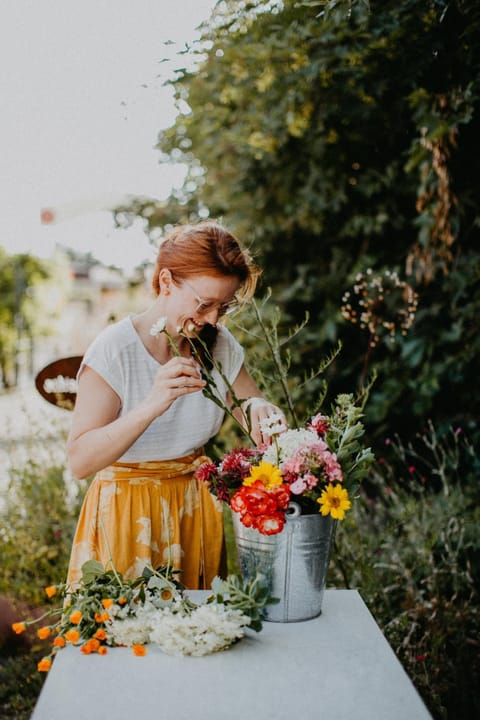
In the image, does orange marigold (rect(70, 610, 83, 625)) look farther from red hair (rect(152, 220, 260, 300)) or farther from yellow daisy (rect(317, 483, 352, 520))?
red hair (rect(152, 220, 260, 300))

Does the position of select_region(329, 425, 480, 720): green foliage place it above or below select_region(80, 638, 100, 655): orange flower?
below

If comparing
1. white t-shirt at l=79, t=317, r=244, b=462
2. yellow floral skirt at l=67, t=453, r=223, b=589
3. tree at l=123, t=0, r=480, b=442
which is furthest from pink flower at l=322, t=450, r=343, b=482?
tree at l=123, t=0, r=480, b=442

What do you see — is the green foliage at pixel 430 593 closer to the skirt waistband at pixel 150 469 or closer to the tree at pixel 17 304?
the skirt waistband at pixel 150 469

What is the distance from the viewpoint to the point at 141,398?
1.57 metres

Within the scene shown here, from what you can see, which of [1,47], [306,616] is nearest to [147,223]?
[1,47]

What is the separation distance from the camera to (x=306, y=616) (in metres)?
1.33

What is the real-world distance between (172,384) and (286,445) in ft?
0.78

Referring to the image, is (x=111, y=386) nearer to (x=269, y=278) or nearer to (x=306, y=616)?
(x=306, y=616)

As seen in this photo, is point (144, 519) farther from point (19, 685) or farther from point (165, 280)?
point (19, 685)

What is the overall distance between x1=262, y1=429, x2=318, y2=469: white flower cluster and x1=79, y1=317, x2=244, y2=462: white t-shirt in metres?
0.22

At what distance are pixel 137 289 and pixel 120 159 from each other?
1.19 meters

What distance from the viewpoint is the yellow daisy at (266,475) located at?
4.14 ft

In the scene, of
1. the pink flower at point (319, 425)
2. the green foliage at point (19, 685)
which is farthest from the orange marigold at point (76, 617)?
the green foliage at point (19, 685)

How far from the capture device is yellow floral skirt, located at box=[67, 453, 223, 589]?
62.2 inches
